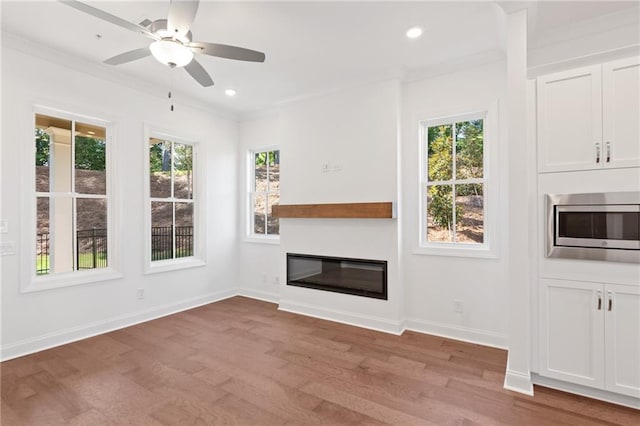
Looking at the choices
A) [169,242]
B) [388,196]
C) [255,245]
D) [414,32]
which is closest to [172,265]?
[169,242]

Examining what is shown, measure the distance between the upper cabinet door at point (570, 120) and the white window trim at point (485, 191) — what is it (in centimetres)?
80

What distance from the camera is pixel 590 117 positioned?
228 cm

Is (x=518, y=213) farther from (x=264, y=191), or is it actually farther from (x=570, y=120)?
(x=264, y=191)

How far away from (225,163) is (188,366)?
Result: 3.17 metres

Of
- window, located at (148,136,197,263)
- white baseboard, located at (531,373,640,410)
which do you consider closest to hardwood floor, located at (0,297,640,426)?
white baseboard, located at (531,373,640,410)

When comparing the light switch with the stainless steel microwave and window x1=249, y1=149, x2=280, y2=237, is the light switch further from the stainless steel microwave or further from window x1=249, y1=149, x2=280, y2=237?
the stainless steel microwave

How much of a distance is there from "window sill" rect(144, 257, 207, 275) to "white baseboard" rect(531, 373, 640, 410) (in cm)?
408

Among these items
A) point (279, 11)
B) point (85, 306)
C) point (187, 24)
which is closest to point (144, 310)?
point (85, 306)

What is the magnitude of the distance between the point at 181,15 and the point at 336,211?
2.52 metres

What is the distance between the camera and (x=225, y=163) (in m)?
5.08

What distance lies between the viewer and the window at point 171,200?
4230mm

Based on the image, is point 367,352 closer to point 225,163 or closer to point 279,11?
point 279,11

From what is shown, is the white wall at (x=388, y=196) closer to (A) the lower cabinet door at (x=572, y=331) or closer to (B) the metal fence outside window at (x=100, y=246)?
(A) the lower cabinet door at (x=572, y=331)

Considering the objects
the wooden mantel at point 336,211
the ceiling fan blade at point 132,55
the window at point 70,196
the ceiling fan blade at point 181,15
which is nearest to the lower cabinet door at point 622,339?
the wooden mantel at point 336,211
